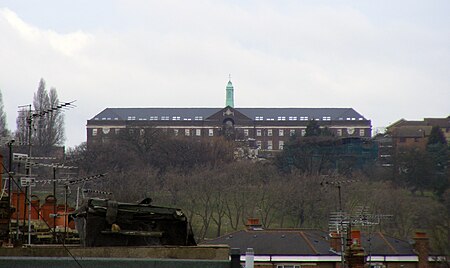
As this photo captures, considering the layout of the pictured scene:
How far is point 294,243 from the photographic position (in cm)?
6219

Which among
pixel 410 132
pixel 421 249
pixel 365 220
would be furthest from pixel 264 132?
pixel 365 220

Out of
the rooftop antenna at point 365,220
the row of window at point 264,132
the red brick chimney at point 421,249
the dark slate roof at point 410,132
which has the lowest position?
the red brick chimney at point 421,249

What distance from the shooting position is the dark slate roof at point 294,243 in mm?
60969

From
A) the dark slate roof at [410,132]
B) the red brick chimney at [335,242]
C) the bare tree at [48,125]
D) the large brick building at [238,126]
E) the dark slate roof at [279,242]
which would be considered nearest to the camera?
the red brick chimney at [335,242]

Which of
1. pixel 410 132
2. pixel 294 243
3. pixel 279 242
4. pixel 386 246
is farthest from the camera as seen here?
pixel 410 132

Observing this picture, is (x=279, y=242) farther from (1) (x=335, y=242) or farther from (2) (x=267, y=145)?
(2) (x=267, y=145)

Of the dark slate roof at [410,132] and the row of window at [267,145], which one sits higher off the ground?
the dark slate roof at [410,132]

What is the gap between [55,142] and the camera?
507 ft

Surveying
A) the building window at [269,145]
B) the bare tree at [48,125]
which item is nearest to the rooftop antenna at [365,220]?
the bare tree at [48,125]

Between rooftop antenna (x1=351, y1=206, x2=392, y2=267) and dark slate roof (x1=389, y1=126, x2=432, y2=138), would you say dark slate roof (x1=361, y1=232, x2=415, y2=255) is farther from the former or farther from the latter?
dark slate roof (x1=389, y1=126, x2=432, y2=138)

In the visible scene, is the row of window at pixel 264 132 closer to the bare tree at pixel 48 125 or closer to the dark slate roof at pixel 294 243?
the bare tree at pixel 48 125

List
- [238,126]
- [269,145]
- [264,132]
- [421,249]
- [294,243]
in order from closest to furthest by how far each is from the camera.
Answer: [294,243] → [421,249] → [238,126] → [269,145] → [264,132]

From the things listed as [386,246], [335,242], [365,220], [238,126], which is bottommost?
[386,246]

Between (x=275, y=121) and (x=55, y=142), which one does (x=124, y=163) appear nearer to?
(x=55, y=142)
